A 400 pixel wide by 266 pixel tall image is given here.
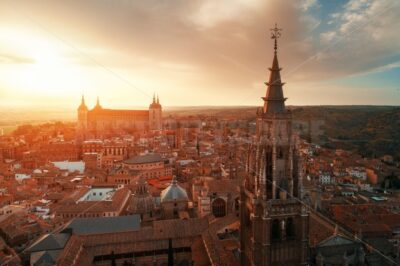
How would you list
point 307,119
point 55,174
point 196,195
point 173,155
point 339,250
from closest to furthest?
point 339,250, point 307,119, point 196,195, point 55,174, point 173,155

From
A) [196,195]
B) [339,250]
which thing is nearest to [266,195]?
[339,250]

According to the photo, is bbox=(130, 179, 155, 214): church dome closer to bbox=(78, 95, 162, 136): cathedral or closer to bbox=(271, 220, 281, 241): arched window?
bbox=(271, 220, 281, 241): arched window

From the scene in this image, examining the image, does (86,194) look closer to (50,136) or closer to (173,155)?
(173,155)

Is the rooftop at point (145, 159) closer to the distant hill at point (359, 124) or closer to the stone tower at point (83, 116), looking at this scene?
the distant hill at point (359, 124)

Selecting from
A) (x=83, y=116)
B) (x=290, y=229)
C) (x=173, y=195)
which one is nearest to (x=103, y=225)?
(x=173, y=195)

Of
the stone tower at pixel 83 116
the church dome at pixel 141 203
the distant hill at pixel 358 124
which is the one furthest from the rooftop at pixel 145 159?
the stone tower at pixel 83 116

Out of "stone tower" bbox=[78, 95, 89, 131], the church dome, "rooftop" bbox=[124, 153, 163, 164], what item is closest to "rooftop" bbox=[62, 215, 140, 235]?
the church dome
